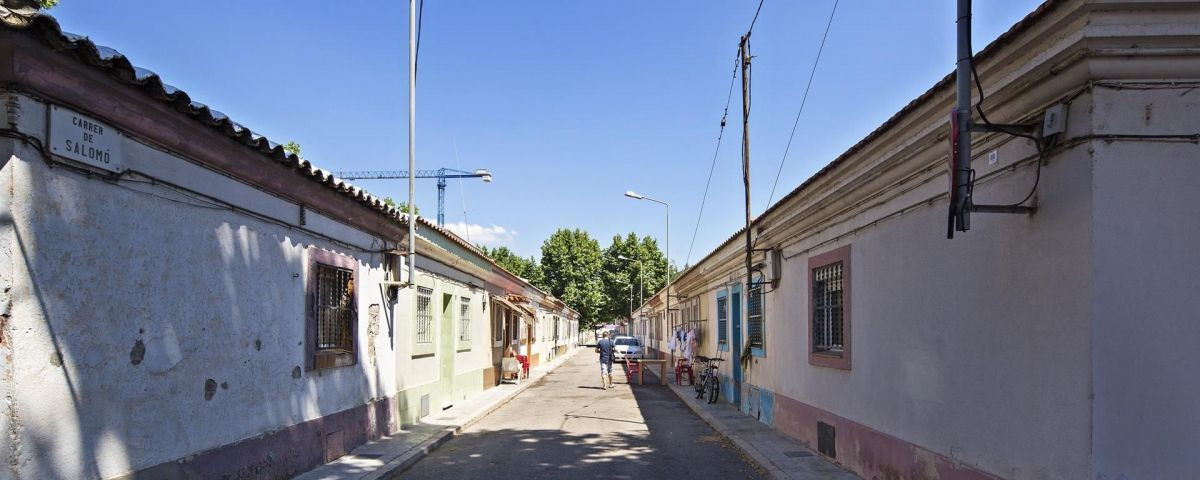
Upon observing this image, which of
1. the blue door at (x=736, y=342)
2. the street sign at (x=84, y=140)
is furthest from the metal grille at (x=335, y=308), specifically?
the blue door at (x=736, y=342)

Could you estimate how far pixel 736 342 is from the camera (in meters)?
15.8

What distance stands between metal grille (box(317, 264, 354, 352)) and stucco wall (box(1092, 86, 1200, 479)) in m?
7.64

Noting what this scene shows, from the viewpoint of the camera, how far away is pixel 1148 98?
15.3 ft

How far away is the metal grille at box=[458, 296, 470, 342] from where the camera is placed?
16359mm

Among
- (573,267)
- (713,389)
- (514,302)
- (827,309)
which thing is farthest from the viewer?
(573,267)

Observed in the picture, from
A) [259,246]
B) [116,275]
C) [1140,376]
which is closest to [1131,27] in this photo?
[1140,376]

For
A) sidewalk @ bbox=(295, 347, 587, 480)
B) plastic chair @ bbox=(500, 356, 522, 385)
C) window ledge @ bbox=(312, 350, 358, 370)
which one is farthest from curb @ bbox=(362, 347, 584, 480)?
plastic chair @ bbox=(500, 356, 522, 385)

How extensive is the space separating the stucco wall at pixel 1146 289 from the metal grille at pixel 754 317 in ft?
28.4

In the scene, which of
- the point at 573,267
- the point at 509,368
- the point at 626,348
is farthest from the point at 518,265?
the point at 509,368

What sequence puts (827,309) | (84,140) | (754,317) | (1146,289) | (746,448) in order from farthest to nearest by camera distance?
(754,317)
(746,448)
(827,309)
(84,140)
(1146,289)

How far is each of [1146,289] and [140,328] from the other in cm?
665

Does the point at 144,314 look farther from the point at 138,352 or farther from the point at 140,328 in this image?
the point at 138,352

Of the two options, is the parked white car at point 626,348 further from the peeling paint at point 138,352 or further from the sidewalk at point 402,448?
the peeling paint at point 138,352

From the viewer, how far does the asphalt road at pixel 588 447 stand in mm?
9102
